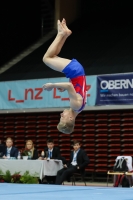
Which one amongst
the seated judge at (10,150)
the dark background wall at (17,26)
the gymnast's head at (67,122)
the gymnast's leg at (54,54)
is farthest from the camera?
the dark background wall at (17,26)

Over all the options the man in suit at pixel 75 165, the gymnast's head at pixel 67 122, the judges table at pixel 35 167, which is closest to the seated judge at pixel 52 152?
the judges table at pixel 35 167

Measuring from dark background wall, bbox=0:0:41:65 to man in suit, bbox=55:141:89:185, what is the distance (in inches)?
255

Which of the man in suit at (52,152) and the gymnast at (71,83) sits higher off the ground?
the gymnast at (71,83)

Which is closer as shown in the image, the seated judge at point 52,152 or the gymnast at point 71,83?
the gymnast at point 71,83

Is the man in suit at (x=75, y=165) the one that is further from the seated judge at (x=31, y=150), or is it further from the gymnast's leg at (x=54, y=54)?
the gymnast's leg at (x=54, y=54)

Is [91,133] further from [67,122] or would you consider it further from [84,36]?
[67,122]

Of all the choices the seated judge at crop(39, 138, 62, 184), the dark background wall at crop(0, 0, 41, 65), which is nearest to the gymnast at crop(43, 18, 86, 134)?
the seated judge at crop(39, 138, 62, 184)

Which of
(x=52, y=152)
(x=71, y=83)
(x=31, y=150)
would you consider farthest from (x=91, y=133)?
(x=71, y=83)

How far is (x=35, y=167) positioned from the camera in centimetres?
1138

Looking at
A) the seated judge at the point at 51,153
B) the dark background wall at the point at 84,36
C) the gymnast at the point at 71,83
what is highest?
the dark background wall at the point at 84,36

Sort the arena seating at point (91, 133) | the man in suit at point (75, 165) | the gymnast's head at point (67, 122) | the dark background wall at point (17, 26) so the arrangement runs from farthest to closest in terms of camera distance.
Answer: the dark background wall at point (17, 26) < the arena seating at point (91, 133) < the man in suit at point (75, 165) < the gymnast's head at point (67, 122)

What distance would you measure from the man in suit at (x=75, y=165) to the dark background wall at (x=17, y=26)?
6.47m

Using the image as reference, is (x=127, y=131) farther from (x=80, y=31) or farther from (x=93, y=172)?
(x=80, y=31)

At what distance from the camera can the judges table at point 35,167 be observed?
11352mm
